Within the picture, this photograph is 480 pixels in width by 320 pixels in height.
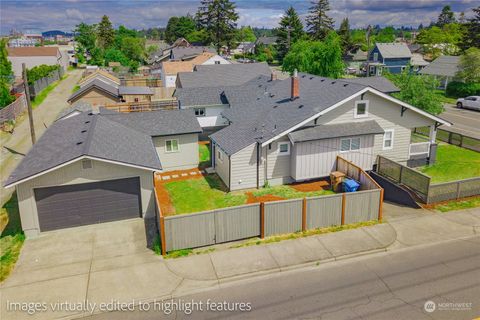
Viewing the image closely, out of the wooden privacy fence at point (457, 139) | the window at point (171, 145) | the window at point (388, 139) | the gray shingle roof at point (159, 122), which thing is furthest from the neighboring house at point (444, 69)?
the window at point (171, 145)

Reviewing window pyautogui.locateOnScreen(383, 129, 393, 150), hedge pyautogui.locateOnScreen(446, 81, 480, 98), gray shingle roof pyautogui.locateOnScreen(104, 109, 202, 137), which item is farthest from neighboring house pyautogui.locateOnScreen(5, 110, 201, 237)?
hedge pyautogui.locateOnScreen(446, 81, 480, 98)

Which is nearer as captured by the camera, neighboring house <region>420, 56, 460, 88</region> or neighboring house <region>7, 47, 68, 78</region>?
neighboring house <region>420, 56, 460, 88</region>

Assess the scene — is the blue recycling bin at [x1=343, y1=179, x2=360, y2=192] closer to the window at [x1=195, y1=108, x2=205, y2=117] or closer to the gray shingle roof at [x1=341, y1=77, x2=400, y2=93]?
the gray shingle roof at [x1=341, y1=77, x2=400, y2=93]

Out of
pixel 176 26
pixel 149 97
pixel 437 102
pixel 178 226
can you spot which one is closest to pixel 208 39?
pixel 176 26

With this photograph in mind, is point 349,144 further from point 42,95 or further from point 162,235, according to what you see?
point 42,95

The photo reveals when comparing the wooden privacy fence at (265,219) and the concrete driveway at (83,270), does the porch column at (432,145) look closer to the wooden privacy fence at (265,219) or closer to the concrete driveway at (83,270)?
the wooden privacy fence at (265,219)

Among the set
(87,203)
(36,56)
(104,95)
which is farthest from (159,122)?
(36,56)

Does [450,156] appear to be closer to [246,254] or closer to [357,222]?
[357,222]
